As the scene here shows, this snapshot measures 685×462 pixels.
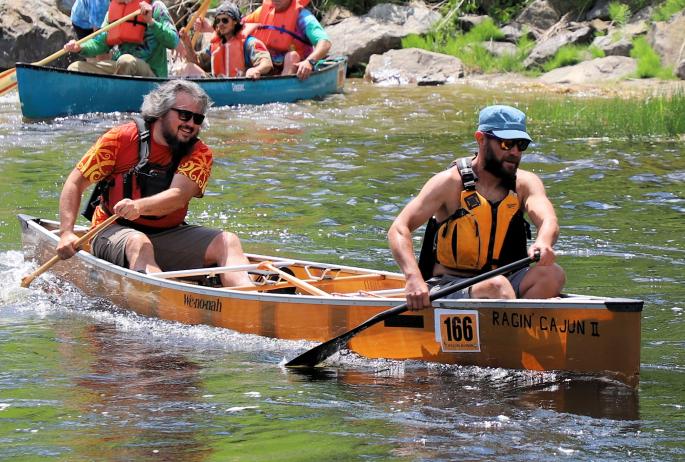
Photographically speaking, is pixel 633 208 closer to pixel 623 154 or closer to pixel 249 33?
pixel 623 154

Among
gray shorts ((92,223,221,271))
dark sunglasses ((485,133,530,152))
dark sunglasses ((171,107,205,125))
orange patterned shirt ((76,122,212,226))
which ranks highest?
dark sunglasses ((171,107,205,125))

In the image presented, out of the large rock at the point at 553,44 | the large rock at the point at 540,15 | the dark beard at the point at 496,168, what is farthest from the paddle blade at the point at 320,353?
the large rock at the point at 540,15

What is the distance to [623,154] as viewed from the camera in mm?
12227

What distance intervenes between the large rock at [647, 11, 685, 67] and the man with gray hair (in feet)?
39.7

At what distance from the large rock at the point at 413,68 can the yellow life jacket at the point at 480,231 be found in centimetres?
1330

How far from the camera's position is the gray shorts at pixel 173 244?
7.17 m

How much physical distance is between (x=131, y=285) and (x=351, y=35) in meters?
14.6

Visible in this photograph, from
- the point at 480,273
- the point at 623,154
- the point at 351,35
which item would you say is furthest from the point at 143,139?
the point at 351,35

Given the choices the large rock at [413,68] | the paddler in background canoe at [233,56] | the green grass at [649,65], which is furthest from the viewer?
the large rock at [413,68]

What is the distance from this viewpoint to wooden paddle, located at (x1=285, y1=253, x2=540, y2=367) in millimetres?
5484

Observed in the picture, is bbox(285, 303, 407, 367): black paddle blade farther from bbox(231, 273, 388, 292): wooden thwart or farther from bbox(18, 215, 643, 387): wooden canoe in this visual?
bbox(231, 273, 388, 292): wooden thwart

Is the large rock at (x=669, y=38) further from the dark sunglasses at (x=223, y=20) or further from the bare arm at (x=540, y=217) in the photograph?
the bare arm at (x=540, y=217)

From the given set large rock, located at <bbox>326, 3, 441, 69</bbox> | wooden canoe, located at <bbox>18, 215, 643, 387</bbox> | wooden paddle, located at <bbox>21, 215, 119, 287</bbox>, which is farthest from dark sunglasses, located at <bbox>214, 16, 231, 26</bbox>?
wooden canoe, located at <bbox>18, 215, 643, 387</bbox>

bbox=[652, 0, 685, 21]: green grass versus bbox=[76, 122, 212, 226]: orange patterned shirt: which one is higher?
bbox=[652, 0, 685, 21]: green grass
